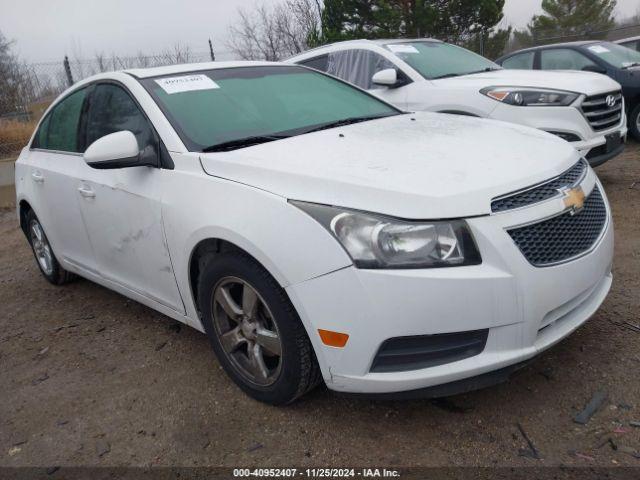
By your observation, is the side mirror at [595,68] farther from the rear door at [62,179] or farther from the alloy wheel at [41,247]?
the alloy wheel at [41,247]

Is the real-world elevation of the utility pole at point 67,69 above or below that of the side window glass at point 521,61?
above

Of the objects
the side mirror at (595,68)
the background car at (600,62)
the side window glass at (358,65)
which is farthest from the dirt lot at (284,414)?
the side mirror at (595,68)

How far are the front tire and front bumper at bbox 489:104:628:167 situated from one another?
360cm

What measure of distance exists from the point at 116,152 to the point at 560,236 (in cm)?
204

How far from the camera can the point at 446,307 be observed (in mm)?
2016

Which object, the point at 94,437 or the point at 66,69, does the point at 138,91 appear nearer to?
the point at 94,437

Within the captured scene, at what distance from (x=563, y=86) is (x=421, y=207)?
388 cm

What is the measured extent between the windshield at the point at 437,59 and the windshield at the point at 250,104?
247 cm

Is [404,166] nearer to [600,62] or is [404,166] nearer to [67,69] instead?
[600,62]

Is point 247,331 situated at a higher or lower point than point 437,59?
lower

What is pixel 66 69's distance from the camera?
11594 mm

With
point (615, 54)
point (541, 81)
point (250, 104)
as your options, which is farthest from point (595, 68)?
point (250, 104)

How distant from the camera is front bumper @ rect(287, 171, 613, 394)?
201 cm

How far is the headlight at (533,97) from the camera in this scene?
515cm
